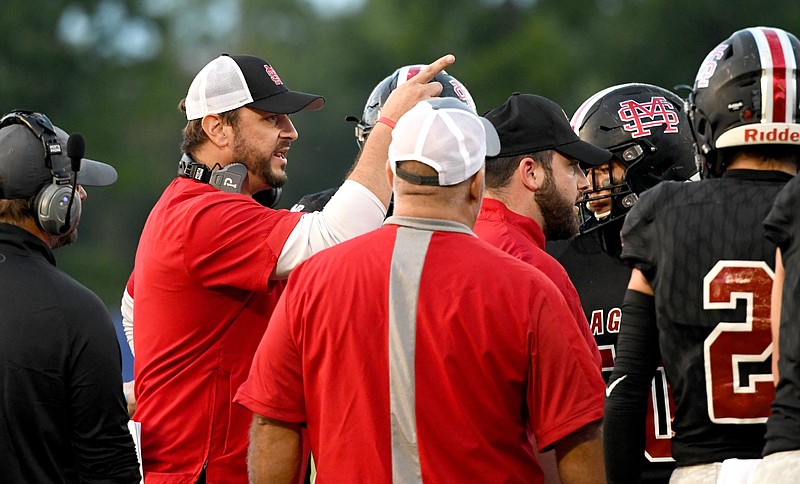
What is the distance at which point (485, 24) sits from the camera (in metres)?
45.6

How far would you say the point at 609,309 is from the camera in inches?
213

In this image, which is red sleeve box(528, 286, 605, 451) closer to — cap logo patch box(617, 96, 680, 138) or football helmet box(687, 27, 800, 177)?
football helmet box(687, 27, 800, 177)

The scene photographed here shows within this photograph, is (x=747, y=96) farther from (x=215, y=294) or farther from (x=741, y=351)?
(x=215, y=294)

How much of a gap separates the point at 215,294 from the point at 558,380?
1.62 meters

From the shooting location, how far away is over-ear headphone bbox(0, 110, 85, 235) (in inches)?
181

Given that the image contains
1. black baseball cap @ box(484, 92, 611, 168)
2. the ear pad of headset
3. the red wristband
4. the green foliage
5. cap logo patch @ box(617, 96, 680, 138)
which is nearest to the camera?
the ear pad of headset

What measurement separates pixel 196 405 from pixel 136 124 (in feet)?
126

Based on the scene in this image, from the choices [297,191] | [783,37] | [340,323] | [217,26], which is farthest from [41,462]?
[217,26]

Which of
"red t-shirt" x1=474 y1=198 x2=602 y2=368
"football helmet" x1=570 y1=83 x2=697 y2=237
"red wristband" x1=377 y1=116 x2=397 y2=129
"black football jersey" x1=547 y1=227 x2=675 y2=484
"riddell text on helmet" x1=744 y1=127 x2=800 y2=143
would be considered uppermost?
"red wristband" x1=377 y1=116 x2=397 y2=129

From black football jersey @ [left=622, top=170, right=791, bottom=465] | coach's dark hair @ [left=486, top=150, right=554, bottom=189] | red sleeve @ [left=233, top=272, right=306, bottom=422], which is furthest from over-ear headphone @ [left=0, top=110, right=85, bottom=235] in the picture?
black football jersey @ [left=622, top=170, right=791, bottom=465]

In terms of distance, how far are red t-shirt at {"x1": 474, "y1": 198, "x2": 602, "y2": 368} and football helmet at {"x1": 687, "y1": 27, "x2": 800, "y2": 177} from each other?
689 mm

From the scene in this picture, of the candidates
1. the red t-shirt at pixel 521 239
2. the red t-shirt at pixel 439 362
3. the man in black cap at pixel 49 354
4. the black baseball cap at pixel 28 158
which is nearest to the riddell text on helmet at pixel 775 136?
the red t-shirt at pixel 439 362

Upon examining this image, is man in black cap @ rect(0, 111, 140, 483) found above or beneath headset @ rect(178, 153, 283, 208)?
beneath

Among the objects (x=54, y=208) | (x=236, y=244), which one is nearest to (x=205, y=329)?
(x=236, y=244)
